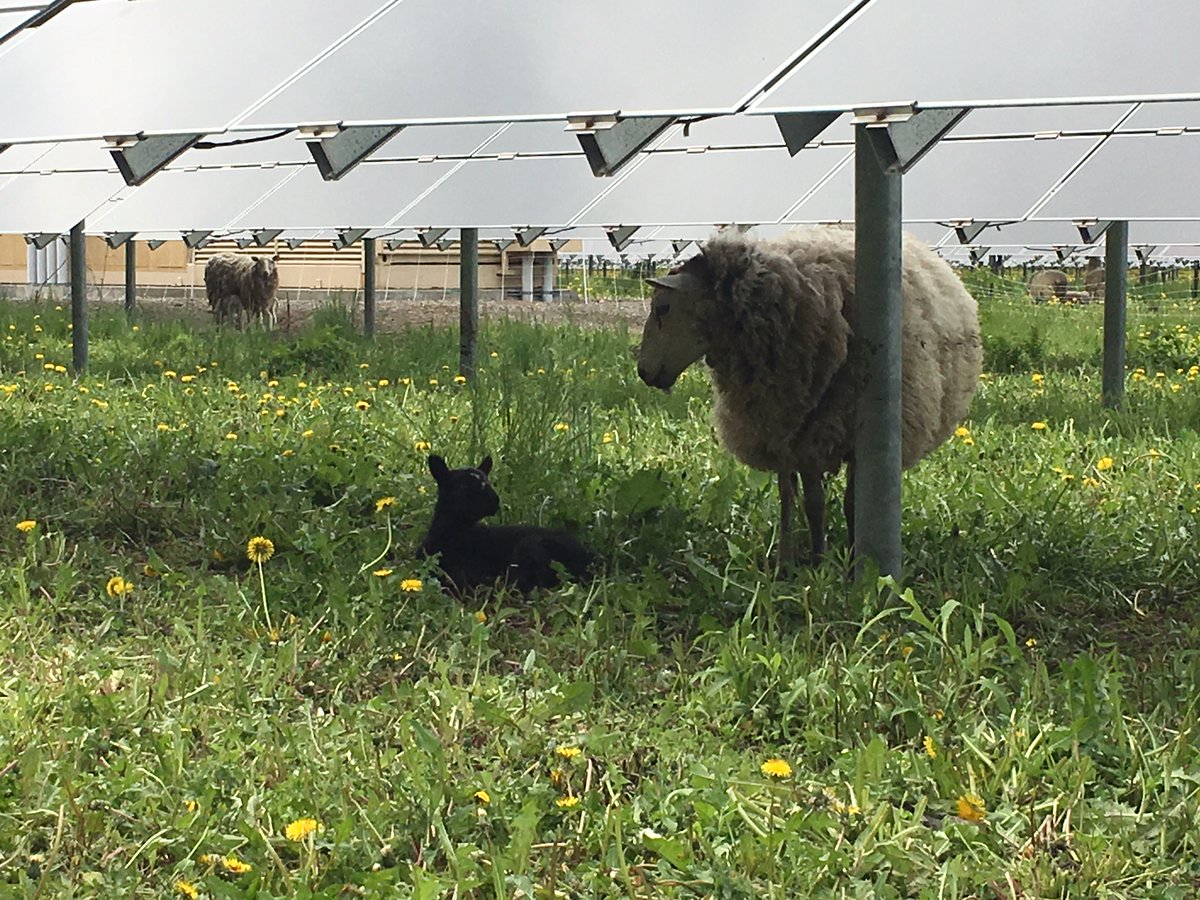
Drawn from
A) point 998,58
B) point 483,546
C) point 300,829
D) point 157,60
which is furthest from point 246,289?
point 300,829

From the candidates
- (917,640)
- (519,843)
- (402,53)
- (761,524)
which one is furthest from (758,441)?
(519,843)

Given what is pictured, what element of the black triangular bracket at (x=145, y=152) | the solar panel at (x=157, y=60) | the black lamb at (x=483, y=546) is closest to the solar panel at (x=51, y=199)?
the solar panel at (x=157, y=60)

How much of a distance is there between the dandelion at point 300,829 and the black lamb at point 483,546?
186cm

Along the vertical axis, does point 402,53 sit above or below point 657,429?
above

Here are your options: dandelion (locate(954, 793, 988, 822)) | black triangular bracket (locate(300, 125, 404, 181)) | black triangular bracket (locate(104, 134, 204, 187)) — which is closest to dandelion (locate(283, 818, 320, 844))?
dandelion (locate(954, 793, 988, 822))

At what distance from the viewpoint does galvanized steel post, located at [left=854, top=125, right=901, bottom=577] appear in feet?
13.8

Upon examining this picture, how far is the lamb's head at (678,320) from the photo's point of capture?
4656 mm

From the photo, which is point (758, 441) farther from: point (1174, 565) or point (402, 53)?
point (402, 53)

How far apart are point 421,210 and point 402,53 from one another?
4.12 meters

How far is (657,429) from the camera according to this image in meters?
7.19

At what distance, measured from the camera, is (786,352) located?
454 cm

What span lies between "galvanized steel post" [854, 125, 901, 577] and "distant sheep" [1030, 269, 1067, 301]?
67.3 feet

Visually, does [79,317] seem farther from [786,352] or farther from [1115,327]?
[1115,327]

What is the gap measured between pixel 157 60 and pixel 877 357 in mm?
3535
